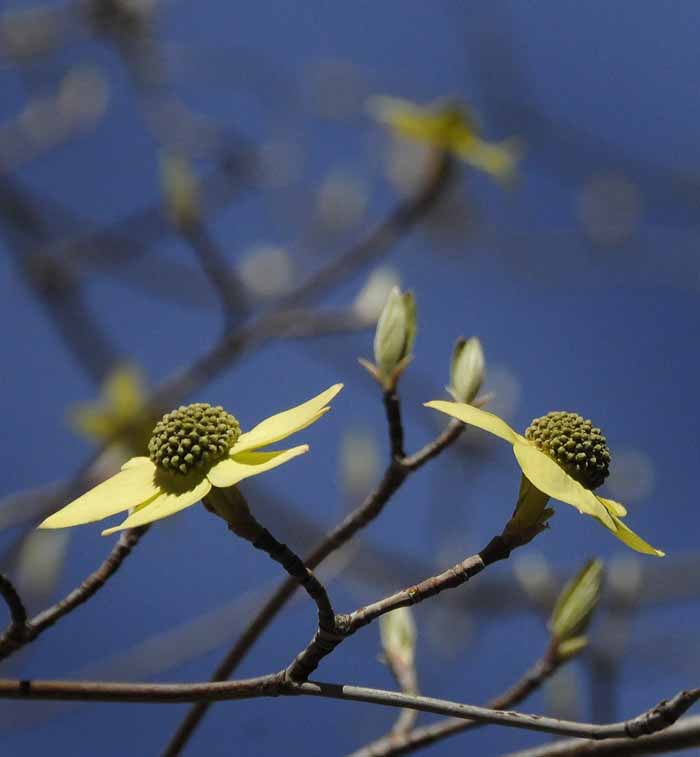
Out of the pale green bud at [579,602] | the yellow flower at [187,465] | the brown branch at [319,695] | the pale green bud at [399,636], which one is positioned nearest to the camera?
the brown branch at [319,695]

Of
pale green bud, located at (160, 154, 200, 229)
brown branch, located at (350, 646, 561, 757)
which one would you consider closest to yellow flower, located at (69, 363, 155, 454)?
pale green bud, located at (160, 154, 200, 229)

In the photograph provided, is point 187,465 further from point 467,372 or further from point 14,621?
point 467,372

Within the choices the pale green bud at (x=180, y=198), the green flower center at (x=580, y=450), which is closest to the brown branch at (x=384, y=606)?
the green flower center at (x=580, y=450)

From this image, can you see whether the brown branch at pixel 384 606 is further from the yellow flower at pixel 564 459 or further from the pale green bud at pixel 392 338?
the pale green bud at pixel 392 338

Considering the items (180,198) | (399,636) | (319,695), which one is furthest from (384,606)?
(180,198)

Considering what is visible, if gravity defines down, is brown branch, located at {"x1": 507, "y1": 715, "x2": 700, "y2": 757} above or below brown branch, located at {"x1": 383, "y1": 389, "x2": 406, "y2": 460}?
below

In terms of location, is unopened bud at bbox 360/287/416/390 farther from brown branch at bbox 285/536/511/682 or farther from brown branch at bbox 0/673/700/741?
brown branch at bbox 0/673/700/741
